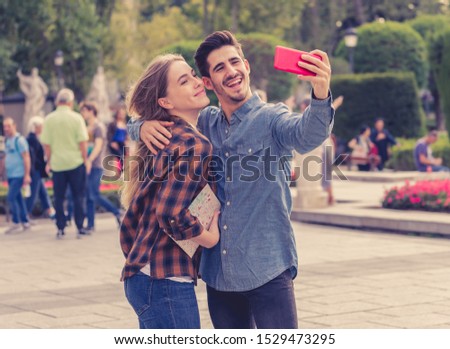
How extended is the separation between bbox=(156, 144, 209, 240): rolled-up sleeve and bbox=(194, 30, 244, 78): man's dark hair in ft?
1.33

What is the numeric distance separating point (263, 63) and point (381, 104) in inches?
388

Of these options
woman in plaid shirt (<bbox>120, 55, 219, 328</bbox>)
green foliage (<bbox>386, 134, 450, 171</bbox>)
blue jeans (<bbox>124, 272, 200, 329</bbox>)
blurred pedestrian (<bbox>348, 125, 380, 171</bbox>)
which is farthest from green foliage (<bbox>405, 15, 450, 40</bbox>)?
blue jeans (<bbox>124, 272, 200, 329</bbox>)

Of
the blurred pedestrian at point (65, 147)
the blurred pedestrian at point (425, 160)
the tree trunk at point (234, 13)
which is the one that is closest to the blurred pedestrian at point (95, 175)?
the blurred pedestrian at point (65, 147)

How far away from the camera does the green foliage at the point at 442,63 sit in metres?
23.8

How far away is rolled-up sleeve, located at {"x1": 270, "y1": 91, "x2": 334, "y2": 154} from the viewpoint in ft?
12.4

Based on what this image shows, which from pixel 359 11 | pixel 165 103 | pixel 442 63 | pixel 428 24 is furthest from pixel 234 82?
pixel 359 11

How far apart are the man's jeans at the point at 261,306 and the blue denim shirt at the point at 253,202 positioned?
5 cm

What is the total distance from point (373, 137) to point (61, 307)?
66.1ft

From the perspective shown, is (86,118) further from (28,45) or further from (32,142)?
(28,45)

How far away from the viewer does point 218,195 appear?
4137 millimetres

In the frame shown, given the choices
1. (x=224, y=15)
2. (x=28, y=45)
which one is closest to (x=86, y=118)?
(x=28, y=45)

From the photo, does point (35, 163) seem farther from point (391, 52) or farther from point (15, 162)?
point (391, 52)

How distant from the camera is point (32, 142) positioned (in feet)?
47.6

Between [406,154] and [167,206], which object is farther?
[406,154]
